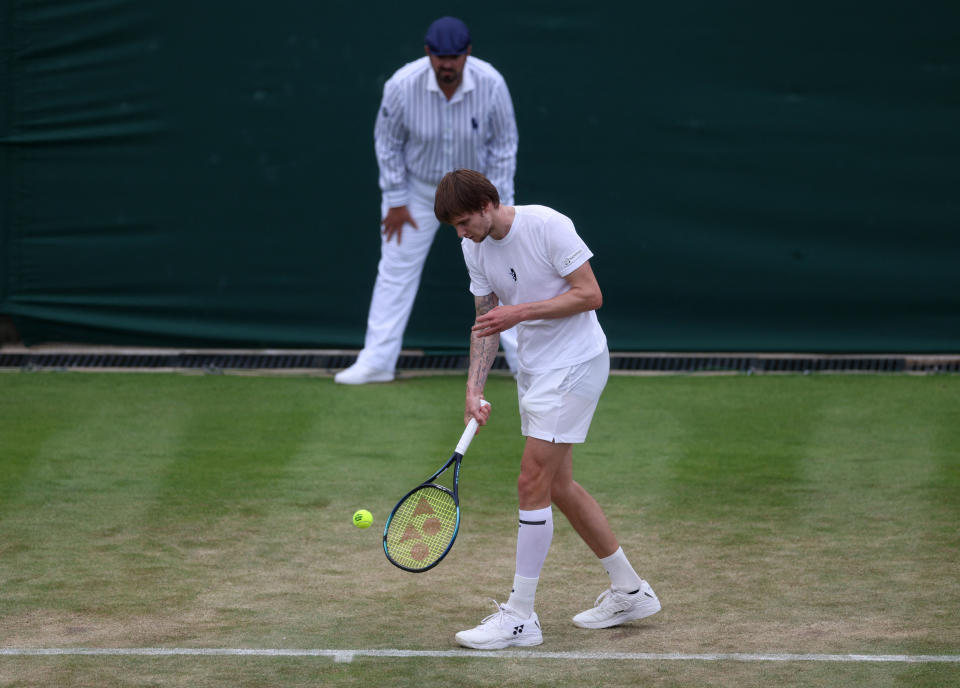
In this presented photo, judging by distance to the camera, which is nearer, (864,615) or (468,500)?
(864,615)

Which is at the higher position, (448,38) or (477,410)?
(448,38)

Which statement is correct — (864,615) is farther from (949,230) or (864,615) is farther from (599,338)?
(949,230)

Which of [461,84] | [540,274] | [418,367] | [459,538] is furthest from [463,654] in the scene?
[418,367]

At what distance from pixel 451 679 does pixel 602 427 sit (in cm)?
368

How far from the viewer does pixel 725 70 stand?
931 cm

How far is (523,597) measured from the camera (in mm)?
4492

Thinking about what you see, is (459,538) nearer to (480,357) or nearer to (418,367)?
(480,357)

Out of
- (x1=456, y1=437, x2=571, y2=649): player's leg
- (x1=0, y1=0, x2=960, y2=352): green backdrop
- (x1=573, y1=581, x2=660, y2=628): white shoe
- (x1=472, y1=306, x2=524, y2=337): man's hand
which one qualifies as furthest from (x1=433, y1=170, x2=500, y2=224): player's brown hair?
(x1=0, y1=0, x2=960, y2=352): green backdrop

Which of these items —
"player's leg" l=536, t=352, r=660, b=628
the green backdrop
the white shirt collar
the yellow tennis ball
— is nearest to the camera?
"player's leg" l=536, t=352, r=660, b=628

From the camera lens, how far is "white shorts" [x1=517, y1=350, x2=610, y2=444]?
4500 millimetres

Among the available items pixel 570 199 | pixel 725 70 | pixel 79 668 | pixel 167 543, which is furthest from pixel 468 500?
pixel 725 70

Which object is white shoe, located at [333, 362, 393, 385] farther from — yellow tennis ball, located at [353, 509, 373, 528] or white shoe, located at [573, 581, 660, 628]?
white shoe, located at [573, 581, 660, 628]

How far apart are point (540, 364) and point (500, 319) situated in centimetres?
26

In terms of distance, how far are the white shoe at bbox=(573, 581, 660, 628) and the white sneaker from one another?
22 cm
